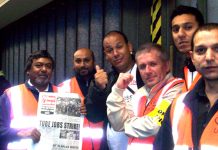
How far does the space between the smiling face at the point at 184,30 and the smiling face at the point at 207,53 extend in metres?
0.57

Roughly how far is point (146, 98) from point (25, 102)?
134 centimetres

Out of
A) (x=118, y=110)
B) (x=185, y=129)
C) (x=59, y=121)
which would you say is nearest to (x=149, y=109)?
(x=118, y=110)

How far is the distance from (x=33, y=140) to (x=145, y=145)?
109 cm

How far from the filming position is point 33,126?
10.4 feet

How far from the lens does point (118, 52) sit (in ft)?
10.00

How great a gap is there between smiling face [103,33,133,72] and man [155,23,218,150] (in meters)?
1.05

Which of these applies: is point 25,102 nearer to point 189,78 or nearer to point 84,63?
point 84,63

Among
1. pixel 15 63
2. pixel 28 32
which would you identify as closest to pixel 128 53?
pixel 28 32

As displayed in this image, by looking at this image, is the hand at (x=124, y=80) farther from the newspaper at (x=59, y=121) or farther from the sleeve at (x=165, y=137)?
the newspaper at (x=59, y=121)

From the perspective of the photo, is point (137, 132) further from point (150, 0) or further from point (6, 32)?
point (6, 32)

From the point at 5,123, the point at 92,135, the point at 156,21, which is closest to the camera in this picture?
the point at 5,123

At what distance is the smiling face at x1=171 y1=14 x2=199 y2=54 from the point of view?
101 inches

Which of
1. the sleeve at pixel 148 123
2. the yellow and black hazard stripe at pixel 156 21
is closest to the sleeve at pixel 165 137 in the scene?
the sleeve at pixel 148 123

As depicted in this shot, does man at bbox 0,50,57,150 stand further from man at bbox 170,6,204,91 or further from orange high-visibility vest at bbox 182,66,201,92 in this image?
orange high-visibility vest at bbox 182,66,201,92
